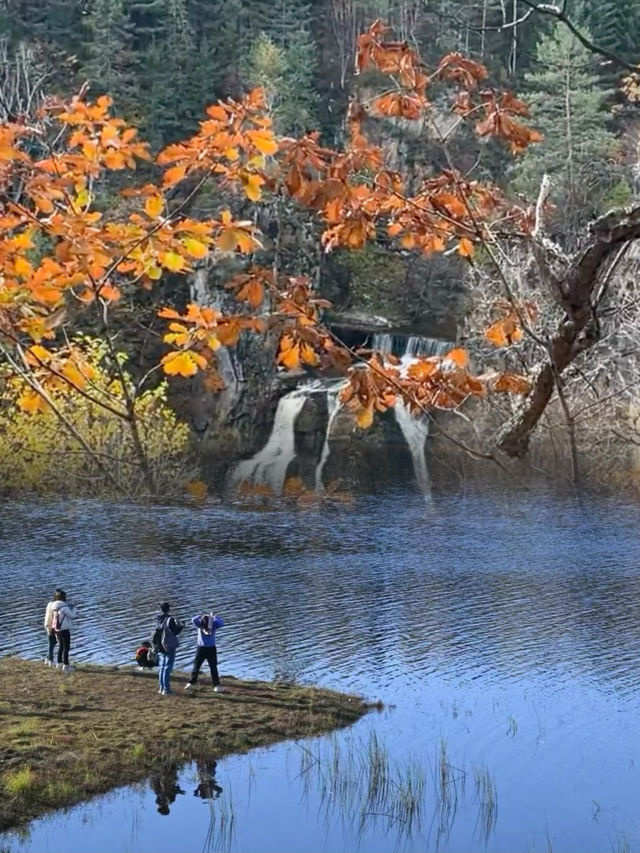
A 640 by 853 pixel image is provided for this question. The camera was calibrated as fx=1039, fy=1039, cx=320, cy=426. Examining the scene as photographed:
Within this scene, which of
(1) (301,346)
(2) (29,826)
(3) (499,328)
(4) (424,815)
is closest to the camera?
(1) (301,346)

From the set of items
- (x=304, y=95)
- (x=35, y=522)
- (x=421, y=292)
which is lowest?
(x=35, y=522)

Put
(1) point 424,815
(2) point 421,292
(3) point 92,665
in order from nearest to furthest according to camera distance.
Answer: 1. (1) point 424,815
2. (3) point 92,665
3. (2) point 421,292

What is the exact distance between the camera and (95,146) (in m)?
5.13

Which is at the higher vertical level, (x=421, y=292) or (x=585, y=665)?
(x=421, y=292)

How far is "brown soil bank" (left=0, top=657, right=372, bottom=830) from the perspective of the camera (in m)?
12.0

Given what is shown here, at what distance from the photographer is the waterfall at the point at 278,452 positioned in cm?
3309

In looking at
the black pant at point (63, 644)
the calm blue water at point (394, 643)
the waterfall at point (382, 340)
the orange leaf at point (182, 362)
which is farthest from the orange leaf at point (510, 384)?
the waterfall at point (382, 340)

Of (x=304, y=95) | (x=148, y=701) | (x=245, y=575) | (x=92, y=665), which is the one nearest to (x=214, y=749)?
(x=148, y=701)

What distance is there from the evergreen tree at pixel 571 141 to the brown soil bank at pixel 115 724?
86.5 ft

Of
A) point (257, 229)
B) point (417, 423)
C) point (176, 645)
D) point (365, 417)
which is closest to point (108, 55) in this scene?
point (417, 423)

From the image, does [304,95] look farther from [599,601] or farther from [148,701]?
[148,701]

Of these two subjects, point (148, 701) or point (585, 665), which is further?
point (585, 665)

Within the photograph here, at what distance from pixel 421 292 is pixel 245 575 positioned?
73.8ft

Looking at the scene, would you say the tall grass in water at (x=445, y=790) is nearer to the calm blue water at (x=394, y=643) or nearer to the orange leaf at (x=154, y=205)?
the calm blue water at (x=394, y=643)
